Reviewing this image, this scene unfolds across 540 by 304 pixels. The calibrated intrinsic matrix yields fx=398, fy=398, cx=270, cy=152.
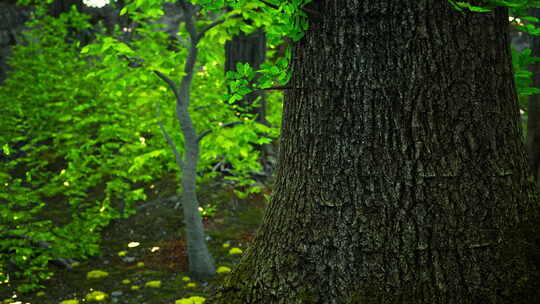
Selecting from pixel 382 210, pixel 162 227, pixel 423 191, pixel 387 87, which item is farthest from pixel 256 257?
pixel 162 227

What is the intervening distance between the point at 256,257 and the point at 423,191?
3.00 ft

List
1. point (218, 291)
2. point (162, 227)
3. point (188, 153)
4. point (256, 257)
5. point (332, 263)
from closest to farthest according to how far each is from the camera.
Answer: point (332, 263), point (256, 257), point (218, 291), point (188, 153), point (162, 227)

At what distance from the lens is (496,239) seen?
1.70 metres

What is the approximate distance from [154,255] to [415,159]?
496 centimetres

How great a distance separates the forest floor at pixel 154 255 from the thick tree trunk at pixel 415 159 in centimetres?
271

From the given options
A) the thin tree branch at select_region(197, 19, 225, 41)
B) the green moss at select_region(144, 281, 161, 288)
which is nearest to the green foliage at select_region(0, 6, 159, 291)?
the green moss at select_region(144, 281, 161, 288)

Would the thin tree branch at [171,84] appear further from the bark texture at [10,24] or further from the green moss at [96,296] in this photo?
the bark texture at [10,24]

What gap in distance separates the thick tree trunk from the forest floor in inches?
107

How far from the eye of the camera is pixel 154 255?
5840 millimetres

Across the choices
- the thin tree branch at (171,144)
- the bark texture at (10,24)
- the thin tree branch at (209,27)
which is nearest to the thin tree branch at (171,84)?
the thin tree branch at (171,144)

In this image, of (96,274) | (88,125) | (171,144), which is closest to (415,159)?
(171,144)

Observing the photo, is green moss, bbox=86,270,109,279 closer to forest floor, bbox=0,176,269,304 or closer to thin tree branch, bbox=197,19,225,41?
forest floor, bbox=0,176,269,304

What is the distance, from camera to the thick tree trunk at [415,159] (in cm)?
169

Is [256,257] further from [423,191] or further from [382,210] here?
[423,191]
